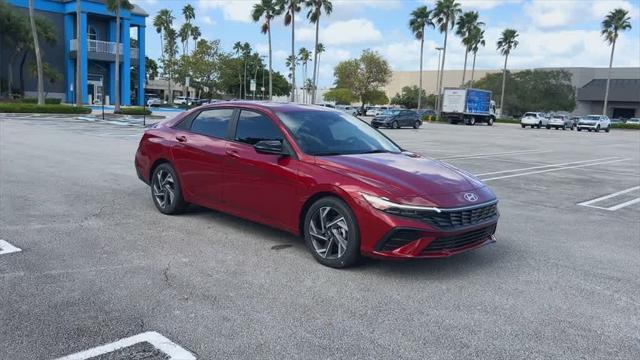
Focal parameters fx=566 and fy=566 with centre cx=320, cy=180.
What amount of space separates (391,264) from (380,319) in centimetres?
137

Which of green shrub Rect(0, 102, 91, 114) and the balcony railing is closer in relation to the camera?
green shrub Rect(0, 102, 91, 114)

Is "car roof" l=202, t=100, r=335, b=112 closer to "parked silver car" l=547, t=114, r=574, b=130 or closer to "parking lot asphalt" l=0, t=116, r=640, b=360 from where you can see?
"parking lot asphalt" l=0, t=116, r=640, b=360

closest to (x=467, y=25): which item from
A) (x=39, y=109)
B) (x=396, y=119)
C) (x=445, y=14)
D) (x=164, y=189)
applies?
(x=445, y=14)

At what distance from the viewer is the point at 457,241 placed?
199 inches

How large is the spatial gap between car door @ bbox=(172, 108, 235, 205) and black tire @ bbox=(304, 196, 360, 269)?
56.4 inches

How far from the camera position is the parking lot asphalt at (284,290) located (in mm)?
3738

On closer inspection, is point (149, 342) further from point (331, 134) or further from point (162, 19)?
point (162, 19)

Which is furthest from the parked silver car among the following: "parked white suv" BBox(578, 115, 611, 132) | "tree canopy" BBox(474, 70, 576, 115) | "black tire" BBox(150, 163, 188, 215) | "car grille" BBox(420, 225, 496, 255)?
"car grille" BBox(420, 225, 496, 255)

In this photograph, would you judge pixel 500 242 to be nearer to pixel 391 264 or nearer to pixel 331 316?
pixel 391 264

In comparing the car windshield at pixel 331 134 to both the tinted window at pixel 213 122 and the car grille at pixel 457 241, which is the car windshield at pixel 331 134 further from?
the car grille at pixel 457 241

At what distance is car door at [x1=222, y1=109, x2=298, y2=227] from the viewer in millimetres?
5625

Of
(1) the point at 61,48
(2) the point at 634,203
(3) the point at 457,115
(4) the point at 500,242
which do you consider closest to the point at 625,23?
(3) the point at 457,115

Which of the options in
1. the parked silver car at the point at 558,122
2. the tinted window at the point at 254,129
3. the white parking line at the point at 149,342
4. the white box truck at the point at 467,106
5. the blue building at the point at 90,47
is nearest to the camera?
the white parking line at the point at 149,342

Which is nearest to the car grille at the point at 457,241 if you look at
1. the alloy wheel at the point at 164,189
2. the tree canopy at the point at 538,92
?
the alloy wheel at the point at 164,189
